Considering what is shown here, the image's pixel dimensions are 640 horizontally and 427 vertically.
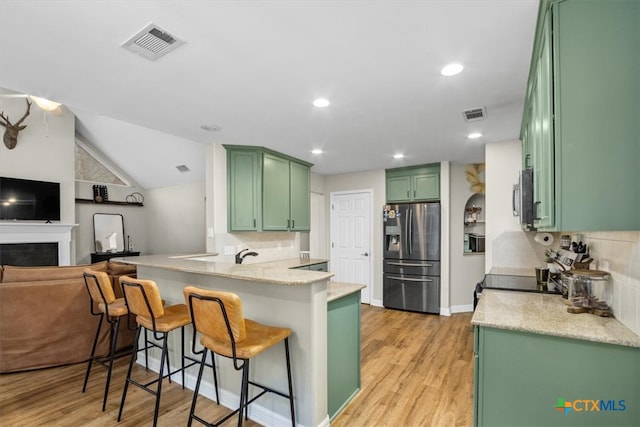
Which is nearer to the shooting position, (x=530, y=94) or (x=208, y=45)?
(x=208, y=45)

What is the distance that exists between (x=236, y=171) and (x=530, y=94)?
312 centimetres

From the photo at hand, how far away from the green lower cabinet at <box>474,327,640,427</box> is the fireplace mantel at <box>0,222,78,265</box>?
683cm

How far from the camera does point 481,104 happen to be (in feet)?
8.40

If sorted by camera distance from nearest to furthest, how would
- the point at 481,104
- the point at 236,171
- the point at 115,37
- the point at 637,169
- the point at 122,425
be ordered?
the point at 637,169
the point at 115,37
the point at 122,425
the point at 481,104
the point at 236,171

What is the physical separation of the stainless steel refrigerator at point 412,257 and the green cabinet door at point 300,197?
1.38 m

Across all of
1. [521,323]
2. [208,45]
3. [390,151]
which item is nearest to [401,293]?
[390,151]

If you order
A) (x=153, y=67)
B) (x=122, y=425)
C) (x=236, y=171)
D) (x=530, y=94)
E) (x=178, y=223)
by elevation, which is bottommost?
(x=122, y=425)

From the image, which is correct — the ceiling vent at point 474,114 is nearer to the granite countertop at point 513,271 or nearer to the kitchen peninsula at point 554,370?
the granite countertop at point 513,271

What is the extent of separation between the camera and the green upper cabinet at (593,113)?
118 cm

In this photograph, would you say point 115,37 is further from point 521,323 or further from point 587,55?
point 521,323

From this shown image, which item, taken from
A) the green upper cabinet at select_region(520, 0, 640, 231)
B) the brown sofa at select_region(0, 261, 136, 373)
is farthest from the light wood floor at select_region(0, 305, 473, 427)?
the green upper cabinet at select_region(520, 0, 640, 231)

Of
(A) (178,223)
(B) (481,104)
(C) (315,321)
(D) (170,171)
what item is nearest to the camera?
(C) (315,321)

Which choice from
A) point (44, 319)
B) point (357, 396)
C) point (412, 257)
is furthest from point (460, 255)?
point (44, 319)

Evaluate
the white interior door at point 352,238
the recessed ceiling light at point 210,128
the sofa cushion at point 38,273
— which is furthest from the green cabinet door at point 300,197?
the sofa cushion at point 38,273
